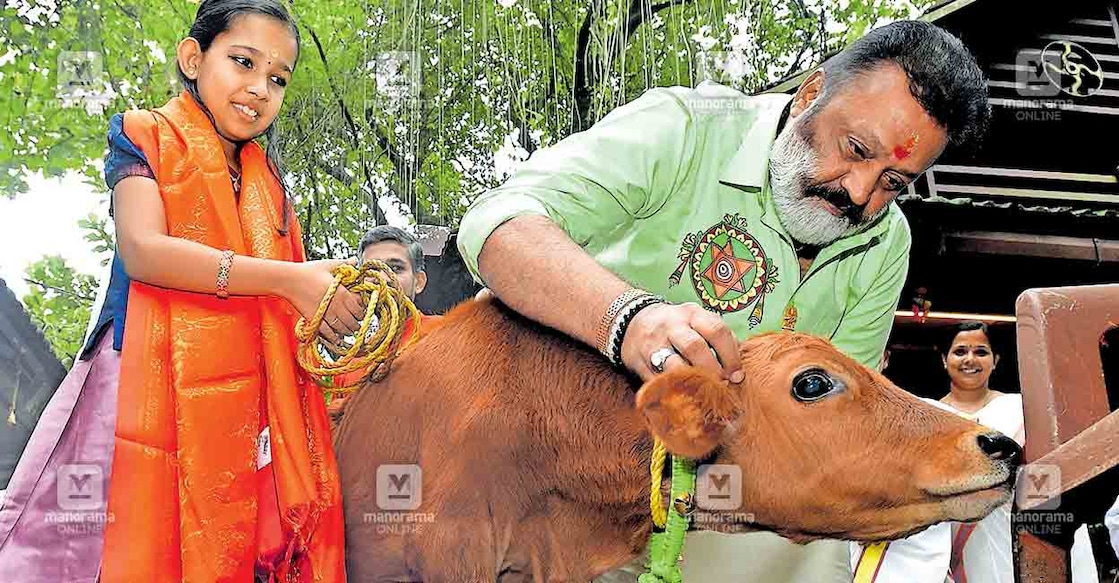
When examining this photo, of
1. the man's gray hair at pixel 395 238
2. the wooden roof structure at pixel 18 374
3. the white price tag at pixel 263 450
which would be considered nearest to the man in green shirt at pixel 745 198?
the white price tag at pixel 263 450

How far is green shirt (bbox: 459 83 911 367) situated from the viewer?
187 cm

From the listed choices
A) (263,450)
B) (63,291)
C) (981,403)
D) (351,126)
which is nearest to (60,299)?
(63,291)

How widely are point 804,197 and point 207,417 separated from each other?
4.20 ft

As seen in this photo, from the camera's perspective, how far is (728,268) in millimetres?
2094

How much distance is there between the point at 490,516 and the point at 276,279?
583mm

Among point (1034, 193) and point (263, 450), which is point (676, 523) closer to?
point (263, 450)

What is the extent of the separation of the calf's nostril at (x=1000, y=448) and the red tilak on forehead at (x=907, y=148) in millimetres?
619

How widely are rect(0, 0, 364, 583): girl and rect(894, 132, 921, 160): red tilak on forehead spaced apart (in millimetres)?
1117

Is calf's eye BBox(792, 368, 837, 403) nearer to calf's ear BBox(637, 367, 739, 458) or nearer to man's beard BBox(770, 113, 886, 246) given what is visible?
calf's ear BBox(637, 367, 739, 458)

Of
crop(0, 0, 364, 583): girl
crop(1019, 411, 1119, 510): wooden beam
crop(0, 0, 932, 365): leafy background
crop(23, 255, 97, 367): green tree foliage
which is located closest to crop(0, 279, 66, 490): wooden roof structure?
crop(0, 0, 932, 365): leafy background

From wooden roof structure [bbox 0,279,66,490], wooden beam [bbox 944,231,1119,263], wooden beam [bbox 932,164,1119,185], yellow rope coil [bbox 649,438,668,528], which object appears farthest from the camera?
wooden beam [bbox 932,164,1119,185]

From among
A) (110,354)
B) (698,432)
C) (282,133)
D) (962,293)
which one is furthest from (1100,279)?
(282,133)

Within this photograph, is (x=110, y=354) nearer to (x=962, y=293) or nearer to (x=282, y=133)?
(x=962, y=293)

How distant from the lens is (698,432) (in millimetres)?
1596
